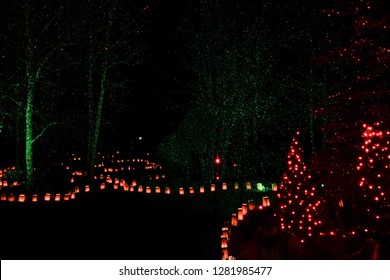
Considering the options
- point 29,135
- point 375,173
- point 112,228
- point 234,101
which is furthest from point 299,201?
point 29,135

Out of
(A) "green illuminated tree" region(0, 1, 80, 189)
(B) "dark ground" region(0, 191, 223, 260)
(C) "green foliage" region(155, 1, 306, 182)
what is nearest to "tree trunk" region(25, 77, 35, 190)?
(A) "green illuminated tree" region(0, 1, 80, 189)

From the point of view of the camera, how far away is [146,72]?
21266 mm

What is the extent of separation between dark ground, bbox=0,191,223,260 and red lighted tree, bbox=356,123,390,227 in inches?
122

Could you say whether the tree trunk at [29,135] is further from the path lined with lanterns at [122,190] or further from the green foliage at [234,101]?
the green foliage at [234,101]

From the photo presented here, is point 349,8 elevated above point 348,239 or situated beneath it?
elevated above

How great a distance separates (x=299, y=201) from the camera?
7.22 m

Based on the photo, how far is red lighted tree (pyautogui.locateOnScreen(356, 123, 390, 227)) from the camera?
20.3 ft

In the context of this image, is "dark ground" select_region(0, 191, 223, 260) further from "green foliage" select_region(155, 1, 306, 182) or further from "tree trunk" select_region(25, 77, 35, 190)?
"green foliage" select_region(155, 1, 306, 182)

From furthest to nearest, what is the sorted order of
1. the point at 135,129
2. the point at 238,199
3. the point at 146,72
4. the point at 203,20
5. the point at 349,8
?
the point at 135,129 < the point at 146,72 < the point at 203,20 < the point at 238,199 < the point at 349,8

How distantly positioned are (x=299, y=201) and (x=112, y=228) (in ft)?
16.5

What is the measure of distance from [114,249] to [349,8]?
664 centimetres
